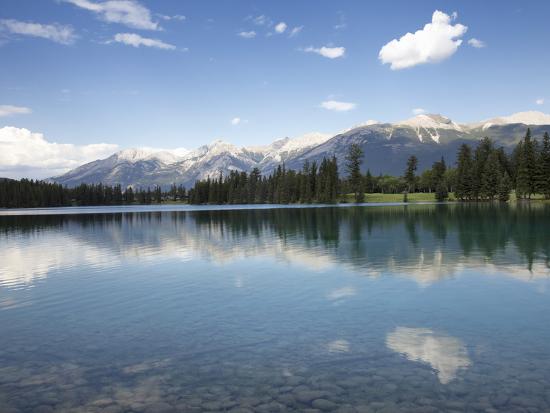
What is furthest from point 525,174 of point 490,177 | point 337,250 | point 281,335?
point 281,335

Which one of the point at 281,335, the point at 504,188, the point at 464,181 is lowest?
the point at 281,335

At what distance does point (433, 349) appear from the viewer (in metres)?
16.4

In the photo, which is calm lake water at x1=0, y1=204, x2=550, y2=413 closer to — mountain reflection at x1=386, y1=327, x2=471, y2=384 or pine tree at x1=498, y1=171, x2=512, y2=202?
mountain reflection at x1=386, y1=327, x2=471, y2=384

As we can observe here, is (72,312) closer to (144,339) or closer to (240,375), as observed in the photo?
(144,339)

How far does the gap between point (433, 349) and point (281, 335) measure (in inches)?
237

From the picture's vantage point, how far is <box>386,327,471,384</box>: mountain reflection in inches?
580

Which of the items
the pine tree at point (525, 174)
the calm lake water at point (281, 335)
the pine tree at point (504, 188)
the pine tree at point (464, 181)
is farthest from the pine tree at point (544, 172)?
the calm lake water at point (281, 335)

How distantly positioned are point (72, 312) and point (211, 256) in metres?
20.7

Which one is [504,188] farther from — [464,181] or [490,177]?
[464,181]

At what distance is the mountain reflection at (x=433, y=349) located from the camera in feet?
48.3

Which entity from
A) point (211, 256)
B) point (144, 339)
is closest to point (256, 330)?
point (144, 339)

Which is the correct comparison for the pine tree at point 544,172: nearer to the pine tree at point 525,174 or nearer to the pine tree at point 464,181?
the pine tree at point 525,174

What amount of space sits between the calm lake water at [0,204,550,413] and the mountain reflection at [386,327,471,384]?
0.26 ft

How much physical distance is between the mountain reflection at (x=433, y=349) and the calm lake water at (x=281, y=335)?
79 millimetres
